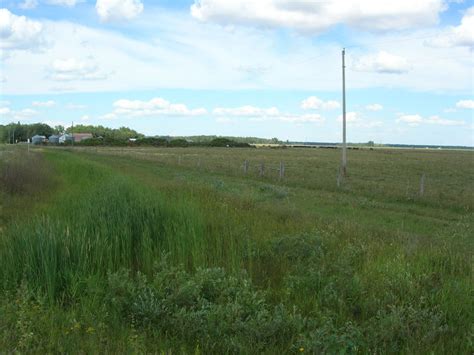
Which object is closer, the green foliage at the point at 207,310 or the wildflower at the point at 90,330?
the wildflower at the point at 90,330

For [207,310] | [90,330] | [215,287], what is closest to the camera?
[90,330]

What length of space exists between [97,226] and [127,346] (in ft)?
12.3

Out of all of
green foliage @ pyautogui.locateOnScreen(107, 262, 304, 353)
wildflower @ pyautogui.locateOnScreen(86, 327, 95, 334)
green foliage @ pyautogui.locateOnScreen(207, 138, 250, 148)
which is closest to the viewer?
wildflower @ pyautogui.locateOnScreen(86, 327, 95, 334)

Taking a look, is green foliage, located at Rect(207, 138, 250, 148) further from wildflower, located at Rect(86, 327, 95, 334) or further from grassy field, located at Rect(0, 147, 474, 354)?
wildflower, located at Rect(86, 327, 95, 334)

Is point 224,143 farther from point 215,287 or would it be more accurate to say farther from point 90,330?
point 90,330

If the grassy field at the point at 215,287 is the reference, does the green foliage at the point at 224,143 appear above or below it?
above

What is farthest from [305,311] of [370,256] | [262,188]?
[262,188]

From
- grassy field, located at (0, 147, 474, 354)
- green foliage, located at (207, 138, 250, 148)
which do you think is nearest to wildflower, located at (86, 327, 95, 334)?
grassy field, located at (0, 147, 474, 354)

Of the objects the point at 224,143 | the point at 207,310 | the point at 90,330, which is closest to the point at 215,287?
the point at 207,310

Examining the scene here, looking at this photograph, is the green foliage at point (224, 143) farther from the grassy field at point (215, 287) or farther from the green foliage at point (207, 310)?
the green foliage at point (207, 310)

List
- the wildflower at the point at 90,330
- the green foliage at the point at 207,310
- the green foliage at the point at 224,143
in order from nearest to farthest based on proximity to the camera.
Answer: the wildflower at the point at 90,330, the green foliage at the point at 207,310, the green foliage at the point at 224,143

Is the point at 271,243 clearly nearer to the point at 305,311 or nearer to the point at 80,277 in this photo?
the point at 305,311

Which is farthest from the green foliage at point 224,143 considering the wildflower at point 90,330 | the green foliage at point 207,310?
the wildflower at point 90,330

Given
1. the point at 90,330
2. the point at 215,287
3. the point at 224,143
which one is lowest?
the point at 90,330
